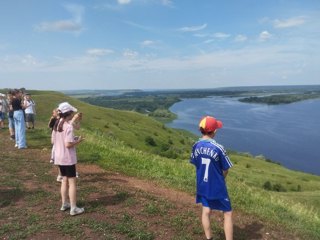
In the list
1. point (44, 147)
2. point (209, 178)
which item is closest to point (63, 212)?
point (209, 178)

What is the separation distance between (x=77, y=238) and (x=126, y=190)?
12.7 ft

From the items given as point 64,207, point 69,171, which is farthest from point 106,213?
point 69,171

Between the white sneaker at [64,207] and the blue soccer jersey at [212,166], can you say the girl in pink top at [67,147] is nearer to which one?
the white sneaker at [64,207]

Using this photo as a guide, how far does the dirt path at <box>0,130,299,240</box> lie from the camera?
8469 mm

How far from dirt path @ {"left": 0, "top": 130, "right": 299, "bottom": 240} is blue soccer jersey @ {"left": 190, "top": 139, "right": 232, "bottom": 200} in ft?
4.99

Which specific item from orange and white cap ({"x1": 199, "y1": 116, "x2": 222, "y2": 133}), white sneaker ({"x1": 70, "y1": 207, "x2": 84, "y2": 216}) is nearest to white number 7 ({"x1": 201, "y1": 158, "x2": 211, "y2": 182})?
orange and white cap ({"x1": 199, "y1": 116, "x2": 222, "y2": 133})

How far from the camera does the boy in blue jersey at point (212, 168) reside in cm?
746

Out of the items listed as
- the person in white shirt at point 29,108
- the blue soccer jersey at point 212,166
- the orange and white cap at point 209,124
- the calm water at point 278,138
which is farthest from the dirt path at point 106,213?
the calm water at point 278,138

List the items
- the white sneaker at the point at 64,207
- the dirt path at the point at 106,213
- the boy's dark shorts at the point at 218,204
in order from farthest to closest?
the white sneaker at the point at 64,207 → the dirt path at the point at 106,213 → the boy's dark shorts at the point at 218,204

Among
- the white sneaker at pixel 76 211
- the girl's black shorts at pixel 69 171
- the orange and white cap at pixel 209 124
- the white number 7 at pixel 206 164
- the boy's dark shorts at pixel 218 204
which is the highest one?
the orange and white cap at pixel 209 124

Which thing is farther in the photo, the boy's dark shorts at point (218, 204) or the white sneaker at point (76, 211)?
the white sneaker at point (76, 211)

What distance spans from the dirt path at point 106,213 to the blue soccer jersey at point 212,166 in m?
1.52

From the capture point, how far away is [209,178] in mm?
7562

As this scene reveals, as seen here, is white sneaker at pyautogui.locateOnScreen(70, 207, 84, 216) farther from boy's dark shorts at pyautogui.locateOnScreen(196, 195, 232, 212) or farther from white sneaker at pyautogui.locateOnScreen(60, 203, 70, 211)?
boy's dark shorts at pyautogui.locateOnScreen(196, 195, 232, 212)
